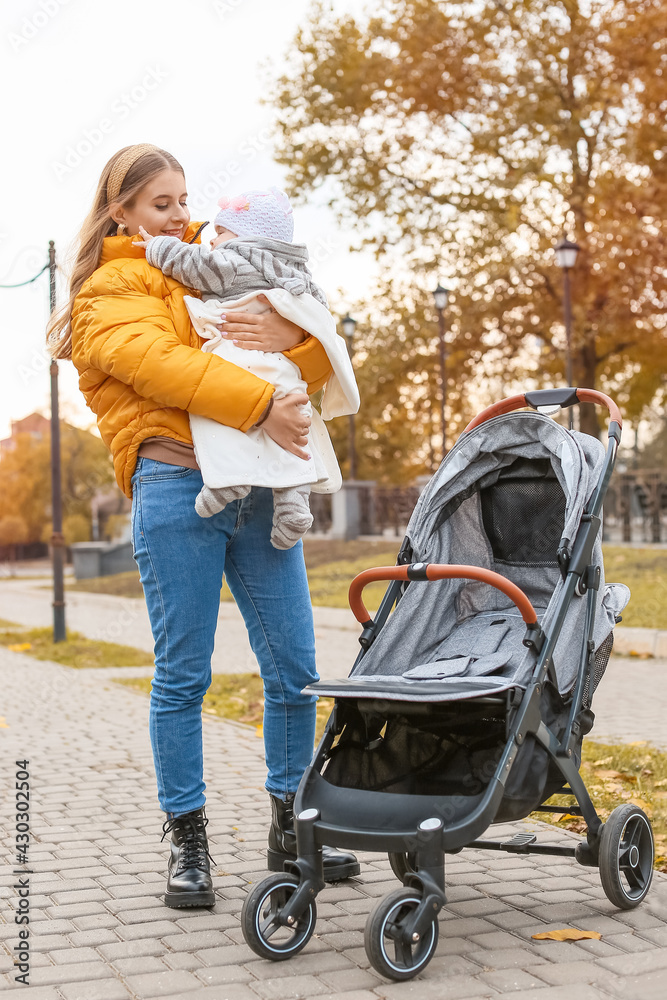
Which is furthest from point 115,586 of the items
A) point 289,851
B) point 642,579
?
point 289,851

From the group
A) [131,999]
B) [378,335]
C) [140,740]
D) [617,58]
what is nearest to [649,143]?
[617,58]

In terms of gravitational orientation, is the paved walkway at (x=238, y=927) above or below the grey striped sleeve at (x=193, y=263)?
Result: below

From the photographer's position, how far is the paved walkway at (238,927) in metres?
2.55

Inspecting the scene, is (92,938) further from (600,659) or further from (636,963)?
(600,659)

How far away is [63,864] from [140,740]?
2411 millimetres

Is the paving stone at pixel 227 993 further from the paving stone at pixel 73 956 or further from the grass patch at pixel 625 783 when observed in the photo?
the grass patch at pixel 625 783

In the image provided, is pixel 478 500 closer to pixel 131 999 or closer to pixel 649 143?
pixel 131 999

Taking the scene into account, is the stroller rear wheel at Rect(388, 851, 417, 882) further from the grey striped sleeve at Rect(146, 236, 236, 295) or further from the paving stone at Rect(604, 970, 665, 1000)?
the grey striped sleeve at Rect(146, 236, 236, 295)

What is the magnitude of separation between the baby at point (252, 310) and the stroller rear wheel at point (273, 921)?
0.99 meters

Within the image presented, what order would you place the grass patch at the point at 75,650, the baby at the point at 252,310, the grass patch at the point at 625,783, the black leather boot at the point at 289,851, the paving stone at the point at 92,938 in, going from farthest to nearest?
1. the grass patch at the point at 75,650
2. the grass patch at the point at 625,783
3. the black leather boot at the point at 289,851
4. the baby at the point at 252,310
5. the paving stone at the point at 92,938

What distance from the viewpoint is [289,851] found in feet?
11.0

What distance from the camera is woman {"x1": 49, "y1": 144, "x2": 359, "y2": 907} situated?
10.1ft

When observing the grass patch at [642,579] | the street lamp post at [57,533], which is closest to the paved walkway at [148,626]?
the street lamp post at [57,533]

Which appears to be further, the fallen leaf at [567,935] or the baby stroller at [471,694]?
the fallen leaf at [567,935]
